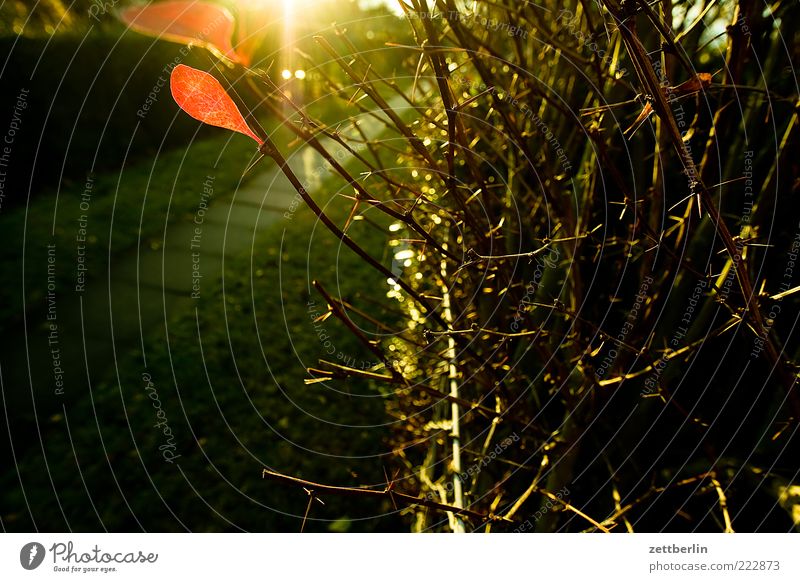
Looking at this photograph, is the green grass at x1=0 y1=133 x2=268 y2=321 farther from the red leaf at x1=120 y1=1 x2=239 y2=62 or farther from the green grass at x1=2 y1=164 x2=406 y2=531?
the red leaf at x1=120 y1=1 x2=239 y2=62

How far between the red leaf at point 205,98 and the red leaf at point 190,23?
0.14 metres

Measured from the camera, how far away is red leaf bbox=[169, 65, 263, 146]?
2.58ft

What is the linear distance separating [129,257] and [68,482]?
270 centimetres

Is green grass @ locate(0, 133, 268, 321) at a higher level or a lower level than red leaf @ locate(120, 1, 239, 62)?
higher

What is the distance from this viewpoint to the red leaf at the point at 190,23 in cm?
100

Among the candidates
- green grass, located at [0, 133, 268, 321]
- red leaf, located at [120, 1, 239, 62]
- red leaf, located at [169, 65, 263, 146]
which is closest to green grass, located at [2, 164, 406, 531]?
green grass, located at [0, 133, 268, 321]

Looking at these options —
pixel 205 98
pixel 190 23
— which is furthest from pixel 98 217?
pixel 205 98

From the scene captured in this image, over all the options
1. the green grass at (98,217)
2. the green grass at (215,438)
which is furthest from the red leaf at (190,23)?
the green grass at (98,217)

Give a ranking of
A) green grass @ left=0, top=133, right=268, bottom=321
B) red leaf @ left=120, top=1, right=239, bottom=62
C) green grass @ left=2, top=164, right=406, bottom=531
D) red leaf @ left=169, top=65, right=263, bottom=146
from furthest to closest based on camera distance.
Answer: green grass @ left=0, top=133, right=268, bottom=321 → green grass @ left=2, top=164, right=406, bottom=531 → red leaf @ left=120, top=1, right=239, bottom=62 → red leaf @ left=169, top=65, right=263, bottom=146

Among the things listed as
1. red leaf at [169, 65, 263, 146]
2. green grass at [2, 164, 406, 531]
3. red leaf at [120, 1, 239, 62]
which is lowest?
green grass at [2, 164, 406, 531]

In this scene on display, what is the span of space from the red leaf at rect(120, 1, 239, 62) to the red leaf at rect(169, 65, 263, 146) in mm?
145

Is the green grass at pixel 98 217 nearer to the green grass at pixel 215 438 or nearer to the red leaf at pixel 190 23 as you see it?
the green grass at pixel 215 438
